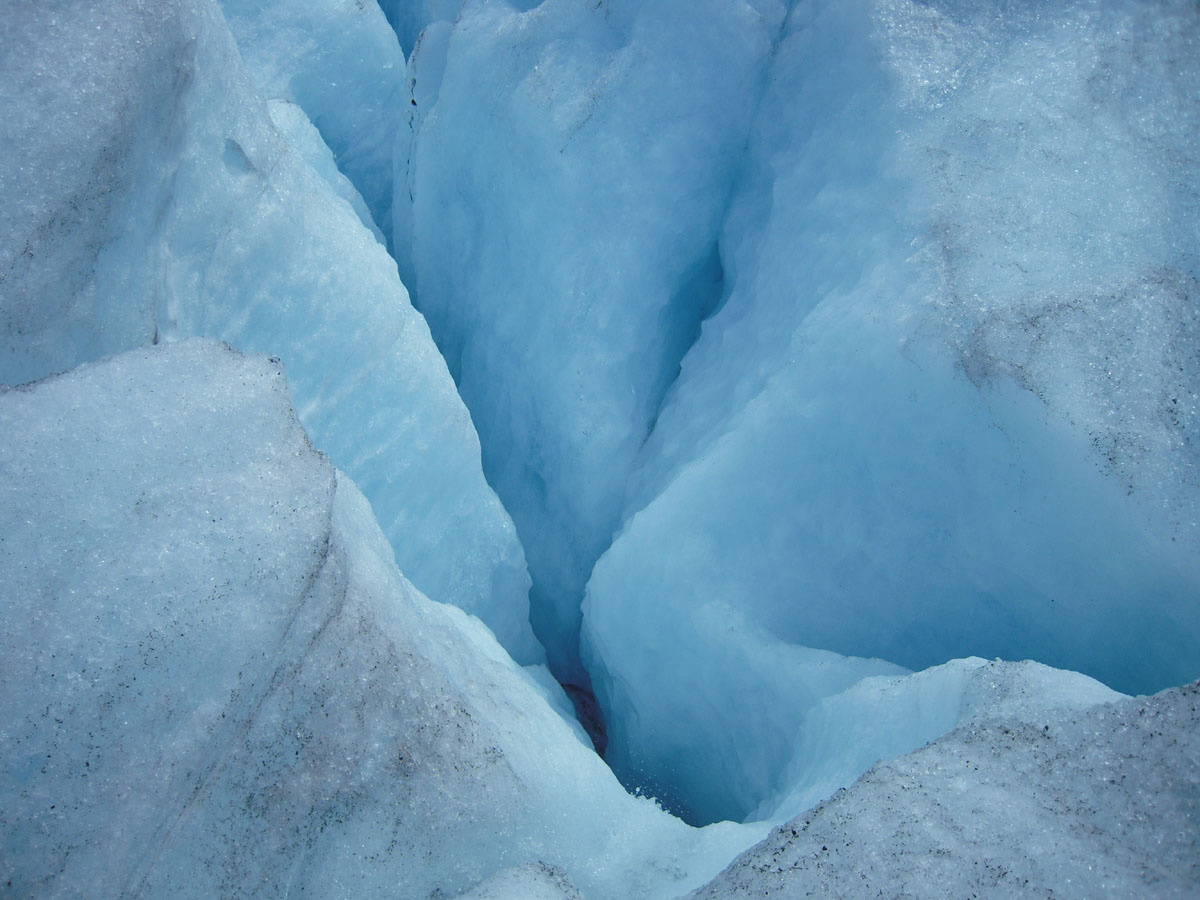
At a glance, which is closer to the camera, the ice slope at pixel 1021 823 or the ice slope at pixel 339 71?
the ice slope at pixel 1021 823

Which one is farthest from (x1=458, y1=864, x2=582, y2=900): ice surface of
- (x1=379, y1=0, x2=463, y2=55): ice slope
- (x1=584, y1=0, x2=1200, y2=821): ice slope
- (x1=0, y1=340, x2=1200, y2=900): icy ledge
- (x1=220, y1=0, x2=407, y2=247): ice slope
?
(x1=379, y1=0, x2=463, y2=55): ice slope

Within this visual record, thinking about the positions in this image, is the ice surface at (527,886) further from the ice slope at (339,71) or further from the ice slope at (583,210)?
the ice slope at (339,71)

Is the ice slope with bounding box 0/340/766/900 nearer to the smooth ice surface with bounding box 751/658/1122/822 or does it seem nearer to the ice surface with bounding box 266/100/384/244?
the smooth ice surface with bounding box 751/658/1122/822

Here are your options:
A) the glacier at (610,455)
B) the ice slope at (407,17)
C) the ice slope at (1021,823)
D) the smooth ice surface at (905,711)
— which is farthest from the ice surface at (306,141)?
the ice slope at (1021,823)

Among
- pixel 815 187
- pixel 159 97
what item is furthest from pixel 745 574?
pixel 159 97

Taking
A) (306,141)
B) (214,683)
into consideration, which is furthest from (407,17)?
(214,683)

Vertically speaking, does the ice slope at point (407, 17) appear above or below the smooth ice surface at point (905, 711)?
above

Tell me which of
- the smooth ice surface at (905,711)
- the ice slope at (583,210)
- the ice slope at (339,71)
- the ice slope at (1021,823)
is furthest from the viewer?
the ice slope at (339,71)

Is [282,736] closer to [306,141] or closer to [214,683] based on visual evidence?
[214,683]
